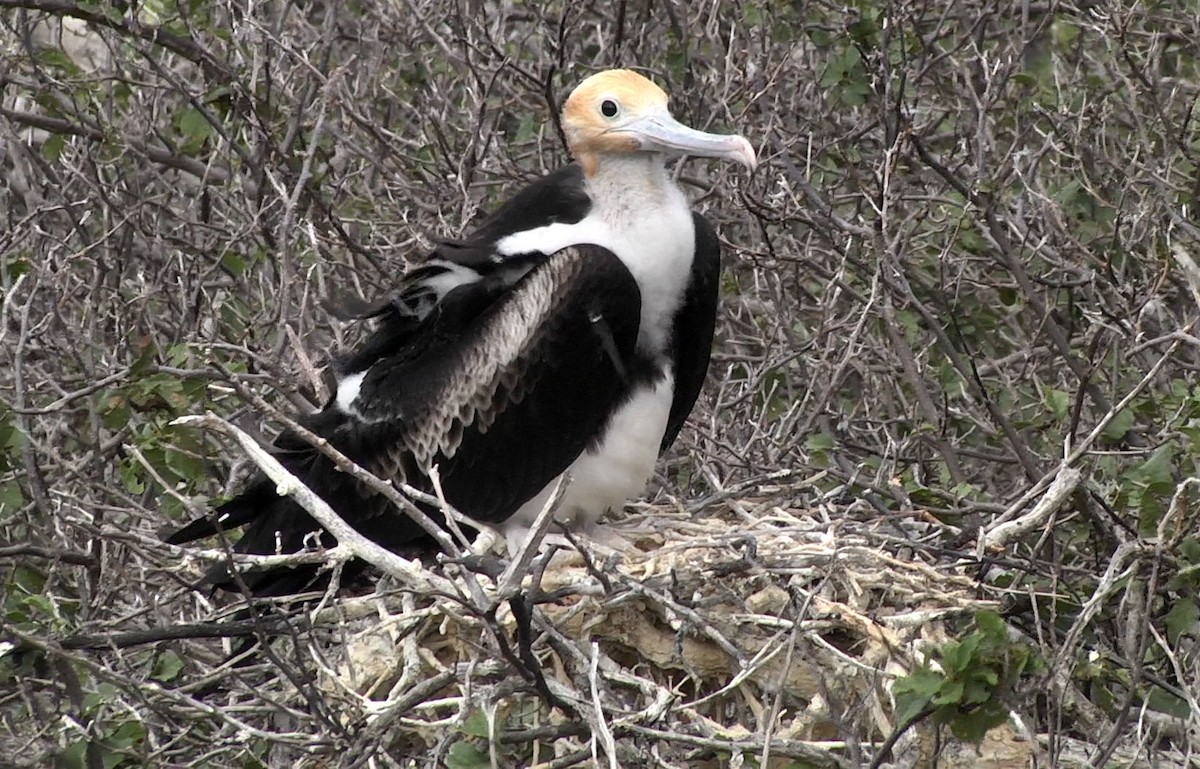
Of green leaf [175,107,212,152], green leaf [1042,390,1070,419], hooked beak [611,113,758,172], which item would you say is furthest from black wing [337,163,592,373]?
green leaf [1042,390,1070,419]

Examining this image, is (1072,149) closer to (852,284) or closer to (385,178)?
(852,284)

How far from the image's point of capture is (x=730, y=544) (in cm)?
387

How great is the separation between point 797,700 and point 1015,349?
70.8 inches

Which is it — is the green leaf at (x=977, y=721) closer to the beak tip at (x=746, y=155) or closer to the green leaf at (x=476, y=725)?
the green leaf at (x=476, y=725)

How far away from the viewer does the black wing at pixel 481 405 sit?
Answer: 13.2 feet

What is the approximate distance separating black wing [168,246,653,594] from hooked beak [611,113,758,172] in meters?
0.30

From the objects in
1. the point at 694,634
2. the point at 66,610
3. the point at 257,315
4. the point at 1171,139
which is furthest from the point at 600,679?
the point at 1171,139

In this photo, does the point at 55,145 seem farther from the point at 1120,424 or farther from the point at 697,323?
the point at 1120,424

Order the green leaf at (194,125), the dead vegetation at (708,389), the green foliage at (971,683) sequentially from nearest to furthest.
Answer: the green foliage at (971,683) < the dead vegetation at (708,389) < the green leaf at (194,125)

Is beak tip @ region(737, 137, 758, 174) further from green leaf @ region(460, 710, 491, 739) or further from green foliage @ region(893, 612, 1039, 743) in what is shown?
green leaf @ region(460, 710, 491, 739)

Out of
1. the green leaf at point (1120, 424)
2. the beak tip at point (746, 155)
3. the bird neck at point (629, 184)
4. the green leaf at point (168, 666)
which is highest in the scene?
the beak tip at point (746, 155)

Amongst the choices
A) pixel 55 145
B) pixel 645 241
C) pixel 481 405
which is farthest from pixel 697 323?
pixel 55 145

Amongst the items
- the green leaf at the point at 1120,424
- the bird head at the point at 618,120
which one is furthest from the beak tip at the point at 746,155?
the green leaf at the point at 1120,424

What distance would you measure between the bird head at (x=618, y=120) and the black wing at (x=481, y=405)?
31 cm
